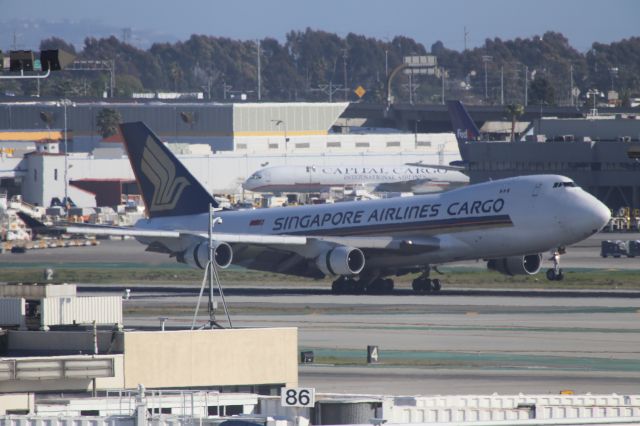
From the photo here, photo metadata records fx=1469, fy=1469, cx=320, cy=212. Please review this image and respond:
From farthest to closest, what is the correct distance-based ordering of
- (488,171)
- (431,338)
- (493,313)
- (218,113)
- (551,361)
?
(218,113)
(488,171)
(493,313)
(431,338)
(551,361)

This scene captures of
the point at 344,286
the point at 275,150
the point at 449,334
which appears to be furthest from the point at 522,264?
the point at 275,150

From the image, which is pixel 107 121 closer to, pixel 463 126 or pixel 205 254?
pixel 463 126

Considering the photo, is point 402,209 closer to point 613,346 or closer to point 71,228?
point 71,228

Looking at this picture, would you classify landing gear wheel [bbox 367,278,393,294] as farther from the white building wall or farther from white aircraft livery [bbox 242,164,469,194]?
the white building wall

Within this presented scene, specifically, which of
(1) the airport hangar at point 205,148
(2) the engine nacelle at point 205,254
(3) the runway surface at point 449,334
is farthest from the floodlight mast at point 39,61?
(1) the airport hangar at point 205,148

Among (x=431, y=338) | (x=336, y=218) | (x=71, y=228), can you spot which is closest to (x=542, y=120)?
(x=336, y=218)

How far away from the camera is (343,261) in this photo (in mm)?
70438

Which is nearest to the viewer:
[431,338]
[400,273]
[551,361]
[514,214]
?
[551,361]

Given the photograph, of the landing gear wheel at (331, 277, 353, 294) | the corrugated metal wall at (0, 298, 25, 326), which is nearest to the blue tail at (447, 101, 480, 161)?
the landing gear wheel at (331, 277, 353, 294)

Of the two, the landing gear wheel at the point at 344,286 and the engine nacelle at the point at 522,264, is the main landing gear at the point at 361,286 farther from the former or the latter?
the engine nacelle at the point at 522,264

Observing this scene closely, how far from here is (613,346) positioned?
49.3 meters

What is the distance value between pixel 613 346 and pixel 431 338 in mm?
6913

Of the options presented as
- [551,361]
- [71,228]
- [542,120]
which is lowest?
[551,361]

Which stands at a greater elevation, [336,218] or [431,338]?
[336,218]
